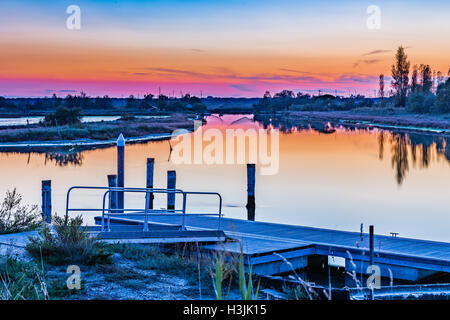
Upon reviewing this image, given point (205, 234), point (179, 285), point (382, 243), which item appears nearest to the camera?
point (179, 285)

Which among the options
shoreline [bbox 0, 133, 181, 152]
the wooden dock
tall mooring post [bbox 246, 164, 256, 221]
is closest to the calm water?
tall mooring post [bbox 246, 164, 256, 221]

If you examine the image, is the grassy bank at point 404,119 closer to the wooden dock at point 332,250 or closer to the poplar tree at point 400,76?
the poplar tree at point 400,76

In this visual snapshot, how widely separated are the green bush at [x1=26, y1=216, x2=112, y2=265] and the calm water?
12068 millimetres

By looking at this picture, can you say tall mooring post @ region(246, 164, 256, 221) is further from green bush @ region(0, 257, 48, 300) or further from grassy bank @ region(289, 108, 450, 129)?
grassy bank @ region(289, 108, 450, 129)

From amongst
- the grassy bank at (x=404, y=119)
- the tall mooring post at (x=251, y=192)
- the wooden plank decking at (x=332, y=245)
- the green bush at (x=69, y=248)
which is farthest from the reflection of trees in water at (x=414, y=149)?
the green bush at (x=69, y=248)

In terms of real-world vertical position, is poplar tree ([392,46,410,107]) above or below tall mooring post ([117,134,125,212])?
above

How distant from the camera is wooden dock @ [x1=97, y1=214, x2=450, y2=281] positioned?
1143 centimetres

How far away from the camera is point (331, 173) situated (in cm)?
3678

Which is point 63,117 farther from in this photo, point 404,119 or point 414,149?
point 404,119

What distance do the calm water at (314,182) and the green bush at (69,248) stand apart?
12.1 meters
